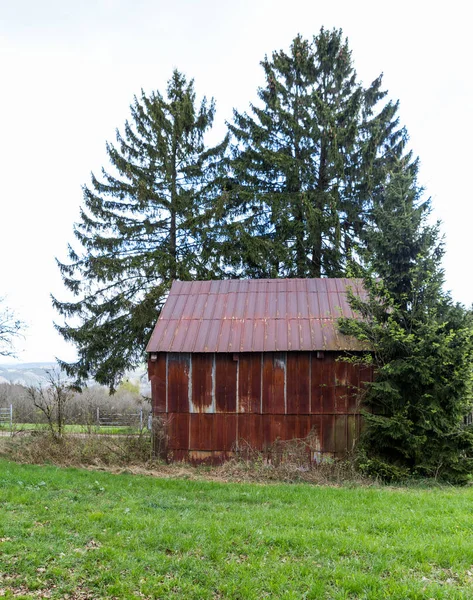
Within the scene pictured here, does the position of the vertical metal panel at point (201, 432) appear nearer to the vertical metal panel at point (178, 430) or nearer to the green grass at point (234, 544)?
the vertical metal panel at point (178, 430)

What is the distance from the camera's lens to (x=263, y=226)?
2212 centimetres

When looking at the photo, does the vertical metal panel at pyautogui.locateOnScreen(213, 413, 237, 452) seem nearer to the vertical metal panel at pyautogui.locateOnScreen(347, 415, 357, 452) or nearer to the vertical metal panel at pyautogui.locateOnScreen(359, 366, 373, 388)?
the vertical metal panel at pyautogui.locateOnScreen(347, 415, 357, 452)

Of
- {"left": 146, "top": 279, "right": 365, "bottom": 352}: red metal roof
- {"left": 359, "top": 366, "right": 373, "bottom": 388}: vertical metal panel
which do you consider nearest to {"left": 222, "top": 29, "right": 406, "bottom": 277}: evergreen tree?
{"left": 146, "top": 279, "right": 365, "bottom": 352}: red metal roof

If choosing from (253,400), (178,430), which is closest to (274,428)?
(253,400)

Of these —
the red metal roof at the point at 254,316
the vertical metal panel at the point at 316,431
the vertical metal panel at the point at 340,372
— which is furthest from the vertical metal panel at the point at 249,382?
the vertical metal panel at the point at 340,372

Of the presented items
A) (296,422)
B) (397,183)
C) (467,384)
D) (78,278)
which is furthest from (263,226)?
(467,384)

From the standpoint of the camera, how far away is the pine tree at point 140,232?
20.0 m

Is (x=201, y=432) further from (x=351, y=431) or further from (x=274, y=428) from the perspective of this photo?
(x=351, y=431)

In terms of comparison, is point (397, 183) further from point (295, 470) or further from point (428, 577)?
point (428, 577)

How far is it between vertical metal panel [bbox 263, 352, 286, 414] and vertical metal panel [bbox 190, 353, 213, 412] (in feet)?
5.00

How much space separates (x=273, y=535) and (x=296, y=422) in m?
6.04

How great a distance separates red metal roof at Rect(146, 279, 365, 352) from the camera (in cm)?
1250

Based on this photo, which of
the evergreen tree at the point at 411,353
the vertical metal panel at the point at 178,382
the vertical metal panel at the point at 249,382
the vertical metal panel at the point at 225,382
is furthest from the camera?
the vertical metal panel at the point at 178,382

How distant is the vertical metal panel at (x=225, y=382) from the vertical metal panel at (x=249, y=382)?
166 mm
